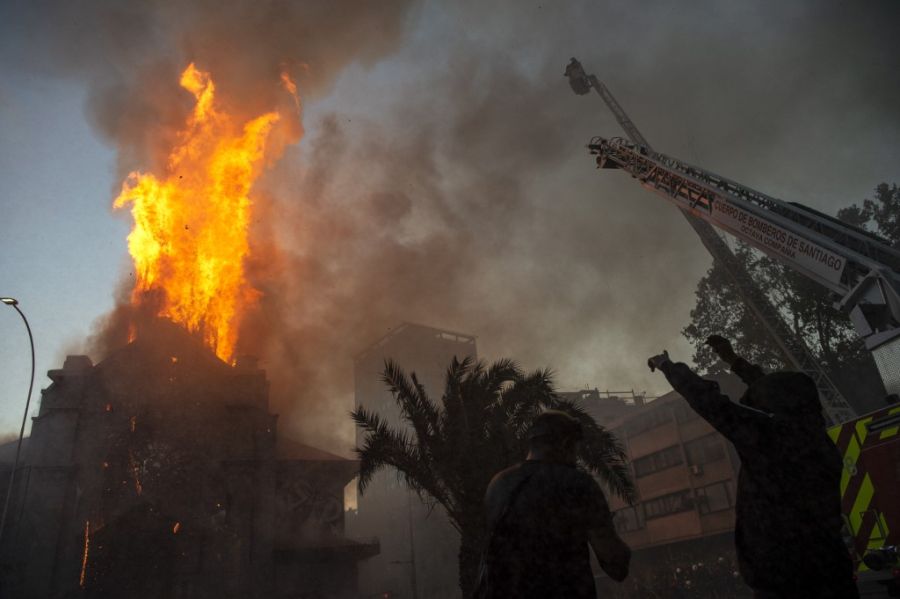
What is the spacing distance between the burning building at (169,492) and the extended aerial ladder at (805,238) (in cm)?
2236

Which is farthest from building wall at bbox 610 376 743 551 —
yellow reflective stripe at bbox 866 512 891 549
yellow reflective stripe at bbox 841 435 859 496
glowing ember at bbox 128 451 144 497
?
yellow reflective stripe at bbox 866 512 891 549

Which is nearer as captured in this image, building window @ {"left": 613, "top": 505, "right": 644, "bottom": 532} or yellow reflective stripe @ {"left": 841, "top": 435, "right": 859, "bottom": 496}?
yellow reflective stripe @ {"left": 841, "top": 435, "right": 859, "bottom": 496}

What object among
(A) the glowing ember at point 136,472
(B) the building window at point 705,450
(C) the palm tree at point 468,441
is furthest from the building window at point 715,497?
(A) the glowing ember at point 136,472

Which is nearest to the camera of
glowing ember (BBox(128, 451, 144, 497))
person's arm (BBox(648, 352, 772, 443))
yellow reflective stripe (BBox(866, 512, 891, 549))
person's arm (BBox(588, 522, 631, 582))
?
person's arm (BBox(588, 522, 631, 582))

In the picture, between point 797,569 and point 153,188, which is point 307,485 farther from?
point 797,569

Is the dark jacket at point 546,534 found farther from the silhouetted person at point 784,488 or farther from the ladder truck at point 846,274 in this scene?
A: the ladder truck at point 846,274

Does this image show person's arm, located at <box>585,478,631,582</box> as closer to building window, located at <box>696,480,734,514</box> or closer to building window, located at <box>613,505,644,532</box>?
building window, located at <box>696,480,734,514</box>

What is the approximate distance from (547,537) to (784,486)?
158 cm

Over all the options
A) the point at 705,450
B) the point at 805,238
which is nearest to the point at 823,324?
the point at 705,450

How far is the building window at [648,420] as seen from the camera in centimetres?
4024

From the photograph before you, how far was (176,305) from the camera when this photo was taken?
33.5 meters

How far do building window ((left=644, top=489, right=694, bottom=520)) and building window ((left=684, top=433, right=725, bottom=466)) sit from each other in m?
2.37

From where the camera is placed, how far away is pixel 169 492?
26.5 m

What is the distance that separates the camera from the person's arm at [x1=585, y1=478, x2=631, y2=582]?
112 inches
